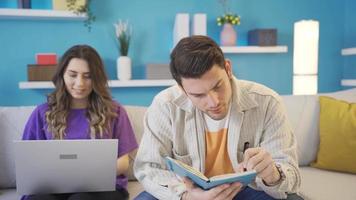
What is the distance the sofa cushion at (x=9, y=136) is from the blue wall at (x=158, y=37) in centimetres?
105

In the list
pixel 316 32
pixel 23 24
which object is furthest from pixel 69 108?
pixel 316 32

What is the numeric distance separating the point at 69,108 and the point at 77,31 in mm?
1275

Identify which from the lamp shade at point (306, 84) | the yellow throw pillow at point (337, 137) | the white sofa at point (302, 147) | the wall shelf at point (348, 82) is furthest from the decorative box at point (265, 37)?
the yellow throw pillow at point (337, 137)

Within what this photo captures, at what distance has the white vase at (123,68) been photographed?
2.64m

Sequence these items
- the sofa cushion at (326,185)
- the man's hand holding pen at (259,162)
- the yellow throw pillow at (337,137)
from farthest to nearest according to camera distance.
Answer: the yellow throw pillow at (337,137) → the sofa cushion at (326,185) → the man's hand holding pen at (259,162)

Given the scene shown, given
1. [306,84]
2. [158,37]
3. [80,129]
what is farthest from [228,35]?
[80,129]

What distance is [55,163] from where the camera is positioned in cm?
124

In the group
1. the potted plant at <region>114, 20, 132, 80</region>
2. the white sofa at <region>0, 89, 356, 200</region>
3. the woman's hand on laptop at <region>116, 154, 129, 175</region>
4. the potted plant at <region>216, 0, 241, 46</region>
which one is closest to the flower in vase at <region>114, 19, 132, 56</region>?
the potted plant at <region>114, 20, 132, 80</region>

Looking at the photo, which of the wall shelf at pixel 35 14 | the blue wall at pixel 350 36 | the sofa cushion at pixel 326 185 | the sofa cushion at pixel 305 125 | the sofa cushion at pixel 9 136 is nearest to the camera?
the sofa cushion at pixel 326 185

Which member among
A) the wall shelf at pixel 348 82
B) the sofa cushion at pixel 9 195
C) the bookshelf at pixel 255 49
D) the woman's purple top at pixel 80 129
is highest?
the bookshelf at pixel 255 49

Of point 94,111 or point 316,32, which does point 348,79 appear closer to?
point 316,32

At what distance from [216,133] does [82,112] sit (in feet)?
2.13

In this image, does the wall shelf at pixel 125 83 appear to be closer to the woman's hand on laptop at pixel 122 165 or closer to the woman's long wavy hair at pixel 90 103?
the woman's long wavy hair at pixel 90 103

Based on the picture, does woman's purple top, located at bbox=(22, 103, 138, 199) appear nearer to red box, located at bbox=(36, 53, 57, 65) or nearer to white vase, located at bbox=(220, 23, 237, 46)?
red box, located at bbox=(36, 53, 57, 65)
